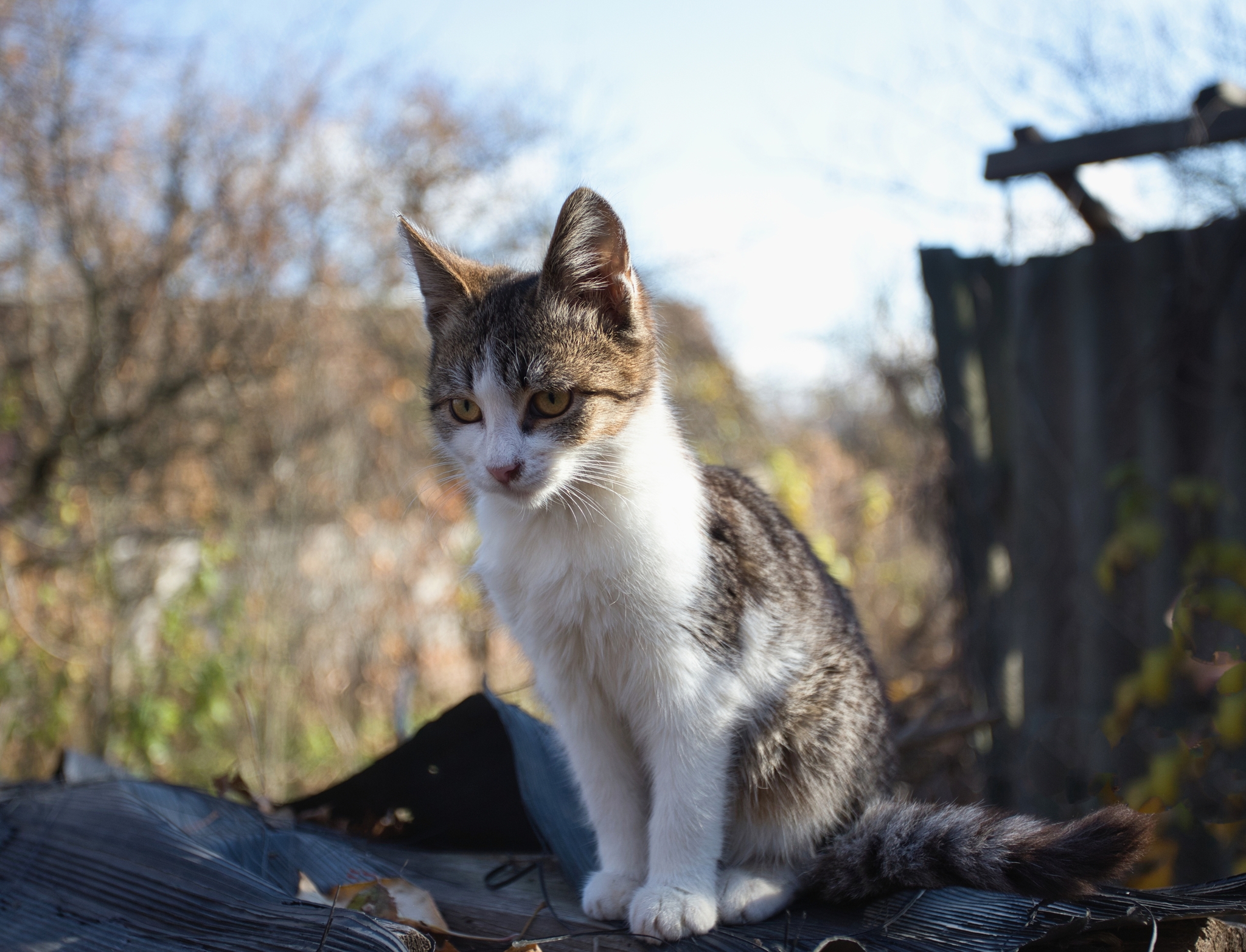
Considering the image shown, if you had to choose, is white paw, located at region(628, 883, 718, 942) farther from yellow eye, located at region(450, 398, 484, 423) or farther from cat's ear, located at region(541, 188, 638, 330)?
cat's ear, located at region(541, 188, 638, 330)

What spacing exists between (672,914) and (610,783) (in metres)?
0.34

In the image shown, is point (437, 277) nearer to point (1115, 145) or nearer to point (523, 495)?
point (523, 495)

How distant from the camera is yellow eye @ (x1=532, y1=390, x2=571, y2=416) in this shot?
185cm

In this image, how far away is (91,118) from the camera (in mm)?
5531

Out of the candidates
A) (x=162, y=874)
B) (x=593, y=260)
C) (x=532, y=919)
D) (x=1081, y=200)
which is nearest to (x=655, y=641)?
(x=532, y=919)

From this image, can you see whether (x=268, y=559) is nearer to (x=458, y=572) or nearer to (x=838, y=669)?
(x=458, y=572)

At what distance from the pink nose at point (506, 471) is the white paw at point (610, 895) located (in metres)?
0.87

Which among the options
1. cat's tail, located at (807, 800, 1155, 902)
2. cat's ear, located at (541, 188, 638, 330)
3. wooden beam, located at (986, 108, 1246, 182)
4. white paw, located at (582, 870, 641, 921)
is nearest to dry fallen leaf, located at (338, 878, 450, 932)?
white paw, located at (582, 870, 641, 921)

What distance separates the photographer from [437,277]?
214 cm

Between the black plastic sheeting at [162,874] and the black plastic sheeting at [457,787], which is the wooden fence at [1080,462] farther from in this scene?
the black plastic sheeting at [162,874]

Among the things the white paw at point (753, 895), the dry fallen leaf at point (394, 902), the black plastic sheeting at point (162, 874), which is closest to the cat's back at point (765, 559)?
the white paw at point (753, 895)

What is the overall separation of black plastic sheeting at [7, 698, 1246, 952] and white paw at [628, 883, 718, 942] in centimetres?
3

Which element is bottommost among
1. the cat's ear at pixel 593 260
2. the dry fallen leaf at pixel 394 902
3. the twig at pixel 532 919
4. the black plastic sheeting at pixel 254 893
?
the twig at pixel 532 919

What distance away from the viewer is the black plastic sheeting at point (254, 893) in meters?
1.35
